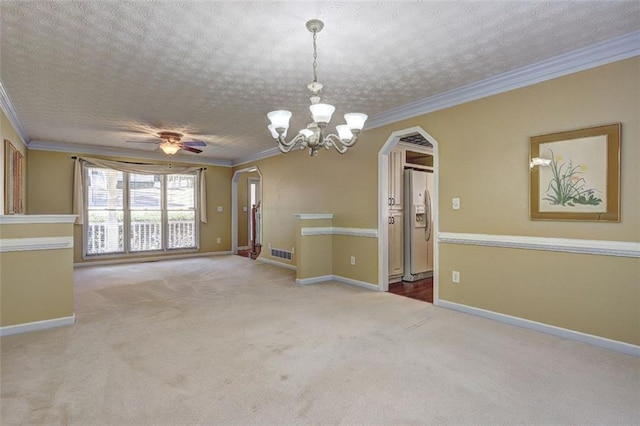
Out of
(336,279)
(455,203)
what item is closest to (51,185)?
(336,279)

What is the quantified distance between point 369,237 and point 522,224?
2.07m

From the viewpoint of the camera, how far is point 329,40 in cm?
261

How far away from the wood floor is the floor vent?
2372 mm

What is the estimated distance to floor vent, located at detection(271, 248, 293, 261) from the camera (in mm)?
6863

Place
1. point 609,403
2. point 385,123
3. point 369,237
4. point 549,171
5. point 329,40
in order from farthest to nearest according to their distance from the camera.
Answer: point 369,237, point 385,123, point 549,171, point 329,40, point 609,403

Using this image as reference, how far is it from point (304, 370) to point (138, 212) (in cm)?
654

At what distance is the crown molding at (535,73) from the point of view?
8.73 ft

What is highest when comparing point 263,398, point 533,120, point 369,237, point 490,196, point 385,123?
point 385,123

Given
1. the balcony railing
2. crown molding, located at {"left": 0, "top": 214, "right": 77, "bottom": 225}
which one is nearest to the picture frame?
the balcony railing

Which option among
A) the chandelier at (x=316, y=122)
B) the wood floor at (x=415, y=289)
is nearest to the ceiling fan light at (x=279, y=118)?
the chandelier at (x=316, y=122)

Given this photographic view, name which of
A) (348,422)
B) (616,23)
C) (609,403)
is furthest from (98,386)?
(616,23)

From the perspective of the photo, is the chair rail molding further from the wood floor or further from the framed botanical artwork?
the wood floor

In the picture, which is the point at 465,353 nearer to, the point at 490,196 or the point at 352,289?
the point at 490,196

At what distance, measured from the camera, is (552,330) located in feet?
10.2
